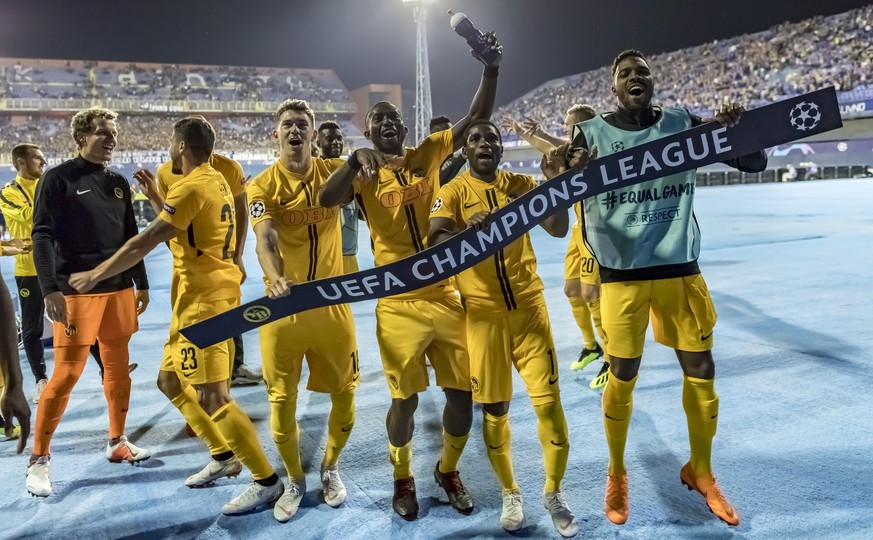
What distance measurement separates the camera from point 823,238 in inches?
466

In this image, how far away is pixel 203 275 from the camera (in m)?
3.43

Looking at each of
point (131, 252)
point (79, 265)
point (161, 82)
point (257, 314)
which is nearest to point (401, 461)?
point (257, 314)

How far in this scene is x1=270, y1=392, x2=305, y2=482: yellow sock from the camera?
10.9 feet

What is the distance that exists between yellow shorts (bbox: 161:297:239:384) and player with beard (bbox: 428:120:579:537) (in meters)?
1.33

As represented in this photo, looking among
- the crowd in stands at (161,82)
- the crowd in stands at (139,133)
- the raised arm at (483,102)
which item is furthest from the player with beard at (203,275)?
the crowd in stands at (161,82)

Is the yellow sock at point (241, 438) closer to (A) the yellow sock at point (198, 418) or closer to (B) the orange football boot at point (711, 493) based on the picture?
(A) the yellow sock at point (198, 418)

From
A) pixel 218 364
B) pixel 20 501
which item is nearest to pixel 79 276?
pixel 218 364

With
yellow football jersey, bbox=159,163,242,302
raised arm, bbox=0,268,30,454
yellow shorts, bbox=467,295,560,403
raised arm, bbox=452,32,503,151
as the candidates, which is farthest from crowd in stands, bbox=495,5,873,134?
raised arm, bbox=0,268,30,454

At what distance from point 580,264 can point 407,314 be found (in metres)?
2.53

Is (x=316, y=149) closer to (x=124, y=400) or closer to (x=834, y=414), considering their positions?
(x=124, y=400)

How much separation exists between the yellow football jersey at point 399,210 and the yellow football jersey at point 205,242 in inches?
31.3

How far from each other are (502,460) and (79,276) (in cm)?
243

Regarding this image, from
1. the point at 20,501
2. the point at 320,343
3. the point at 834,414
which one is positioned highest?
the point at 320,343

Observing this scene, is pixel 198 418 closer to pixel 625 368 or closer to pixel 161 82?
pixel 625 368
